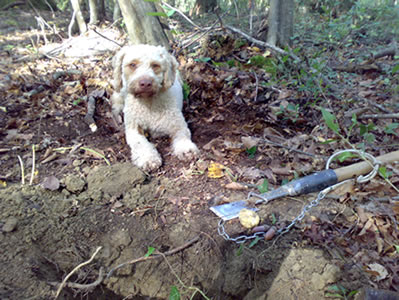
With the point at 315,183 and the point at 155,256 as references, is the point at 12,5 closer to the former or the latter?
the point at 155,256

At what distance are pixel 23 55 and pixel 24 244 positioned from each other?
17.3 ft

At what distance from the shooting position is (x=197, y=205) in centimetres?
213

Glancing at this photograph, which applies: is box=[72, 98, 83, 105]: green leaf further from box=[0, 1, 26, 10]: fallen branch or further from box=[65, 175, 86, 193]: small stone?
box=[0, 1, 26, 10]: fallen branch

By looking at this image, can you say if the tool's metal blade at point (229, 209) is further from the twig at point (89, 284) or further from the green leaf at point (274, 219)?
the twig at point (89, 284)

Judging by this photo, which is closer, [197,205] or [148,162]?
[197,205]

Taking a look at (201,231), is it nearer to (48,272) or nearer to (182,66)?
(48,272)

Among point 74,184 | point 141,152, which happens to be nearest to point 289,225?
point 141,152

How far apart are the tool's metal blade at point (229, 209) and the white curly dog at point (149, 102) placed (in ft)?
2.80

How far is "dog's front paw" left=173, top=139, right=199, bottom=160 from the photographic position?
2.80 meters

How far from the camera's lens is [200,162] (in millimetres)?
2633

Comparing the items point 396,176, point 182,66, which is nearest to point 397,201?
Result: point 396,176

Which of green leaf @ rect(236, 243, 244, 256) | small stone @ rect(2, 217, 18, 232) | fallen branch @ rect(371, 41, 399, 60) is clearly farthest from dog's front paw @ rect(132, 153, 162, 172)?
fallen branch @ rect(371, 41, 399, 60)

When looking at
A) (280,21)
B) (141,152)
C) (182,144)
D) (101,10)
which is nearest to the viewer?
(141,152)

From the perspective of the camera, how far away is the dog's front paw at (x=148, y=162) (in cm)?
266
